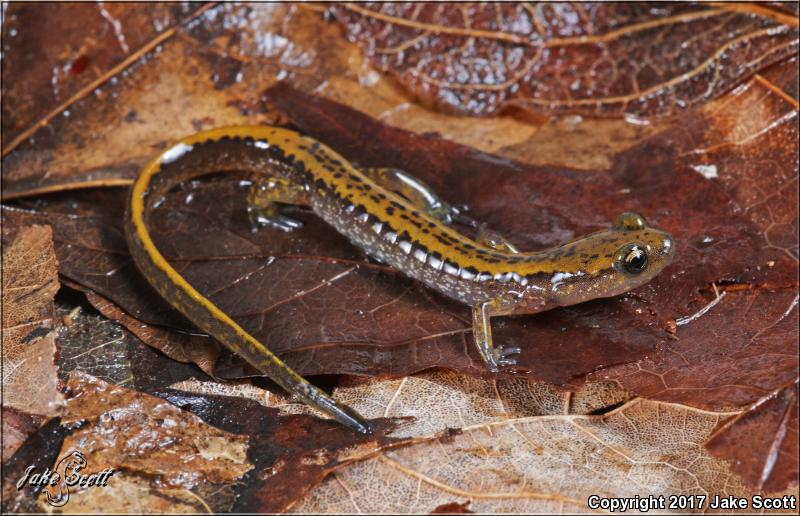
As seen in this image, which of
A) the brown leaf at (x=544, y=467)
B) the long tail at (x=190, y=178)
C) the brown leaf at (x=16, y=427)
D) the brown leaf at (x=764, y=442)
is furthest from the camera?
the long tail at (x=190, y=178)

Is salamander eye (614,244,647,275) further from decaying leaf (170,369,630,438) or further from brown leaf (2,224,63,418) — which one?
brown leaf (2,224,63,418)

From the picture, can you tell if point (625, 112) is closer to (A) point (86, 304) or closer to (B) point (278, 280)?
(B) point (278, 280)

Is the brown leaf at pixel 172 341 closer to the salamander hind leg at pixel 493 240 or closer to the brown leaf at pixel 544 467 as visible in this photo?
the brown leaf at pixel 544 467

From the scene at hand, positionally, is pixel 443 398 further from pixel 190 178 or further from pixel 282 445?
pixel 190 178

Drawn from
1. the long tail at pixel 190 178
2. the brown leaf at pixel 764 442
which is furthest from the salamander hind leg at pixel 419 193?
the brown leaf at pixel 764 442

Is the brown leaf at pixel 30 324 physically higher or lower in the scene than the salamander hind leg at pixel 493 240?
lower
